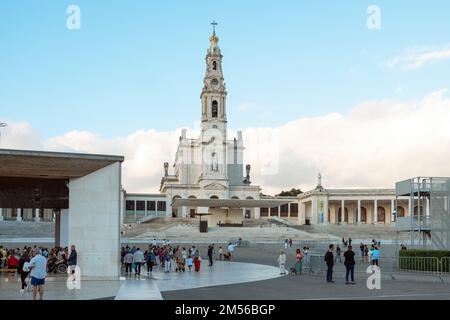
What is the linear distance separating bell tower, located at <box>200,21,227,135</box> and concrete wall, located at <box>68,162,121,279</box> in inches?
3240

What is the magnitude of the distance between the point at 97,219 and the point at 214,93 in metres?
83.4

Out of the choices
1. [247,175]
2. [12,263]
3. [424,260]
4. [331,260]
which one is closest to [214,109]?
[247,175]

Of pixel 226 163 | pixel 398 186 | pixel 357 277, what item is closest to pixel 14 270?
pixel 357 277

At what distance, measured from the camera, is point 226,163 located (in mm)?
108688

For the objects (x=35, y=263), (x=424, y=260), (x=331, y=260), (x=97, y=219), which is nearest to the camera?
(x=35, y=263)

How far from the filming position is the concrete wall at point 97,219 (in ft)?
83.8

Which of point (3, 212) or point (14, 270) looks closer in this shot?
point (14, 270)

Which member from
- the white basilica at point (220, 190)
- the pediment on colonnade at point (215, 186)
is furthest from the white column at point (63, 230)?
the pediment on colonnade at point (215, 186)

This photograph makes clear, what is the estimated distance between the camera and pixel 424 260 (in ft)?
94.4

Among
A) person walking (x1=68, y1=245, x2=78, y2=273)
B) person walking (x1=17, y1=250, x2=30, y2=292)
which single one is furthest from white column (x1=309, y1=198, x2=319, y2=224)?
person walking (x1=17, y1=250, x2=30, y2=292)

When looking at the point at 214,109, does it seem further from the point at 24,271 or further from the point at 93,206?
the point at 24,271

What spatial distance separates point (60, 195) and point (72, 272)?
8452 millimetres
